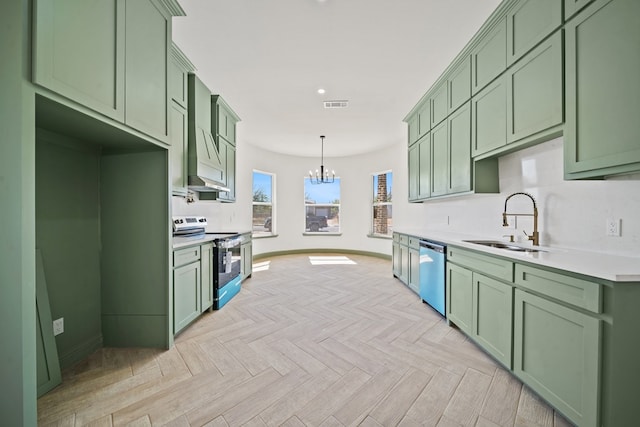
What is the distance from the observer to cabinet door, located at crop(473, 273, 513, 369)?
1.77m

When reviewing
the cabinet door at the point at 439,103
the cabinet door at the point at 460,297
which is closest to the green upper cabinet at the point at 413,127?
the cabinet door at the point at 439,103

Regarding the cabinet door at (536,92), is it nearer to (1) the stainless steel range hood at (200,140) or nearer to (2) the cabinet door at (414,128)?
(2) the cabinet door at (414,128)

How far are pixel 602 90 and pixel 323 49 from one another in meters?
2.23

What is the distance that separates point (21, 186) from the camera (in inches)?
41.0

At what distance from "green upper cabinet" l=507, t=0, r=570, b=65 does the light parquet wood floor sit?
2482 mm

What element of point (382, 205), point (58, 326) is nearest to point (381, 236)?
point (382, 205)

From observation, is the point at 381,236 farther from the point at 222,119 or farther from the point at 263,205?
the point at 222,119

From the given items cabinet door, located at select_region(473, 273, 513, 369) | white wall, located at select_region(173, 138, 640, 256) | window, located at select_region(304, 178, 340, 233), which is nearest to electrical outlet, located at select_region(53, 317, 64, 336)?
white wall, located at select_region(173, 138, 640, 256)

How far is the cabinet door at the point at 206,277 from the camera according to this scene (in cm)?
277

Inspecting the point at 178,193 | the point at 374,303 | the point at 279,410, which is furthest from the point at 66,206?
the point at 374,303

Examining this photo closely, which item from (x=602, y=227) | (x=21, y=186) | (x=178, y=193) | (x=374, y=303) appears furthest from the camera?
(x=374, y=303)

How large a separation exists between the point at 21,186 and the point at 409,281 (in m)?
3.91

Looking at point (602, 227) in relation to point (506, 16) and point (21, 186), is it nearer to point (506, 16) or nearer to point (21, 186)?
point (506, 16)

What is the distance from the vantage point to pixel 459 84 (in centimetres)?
285
